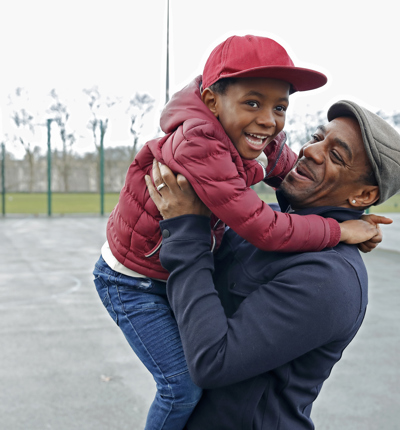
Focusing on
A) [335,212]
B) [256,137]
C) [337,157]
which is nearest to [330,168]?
[337,157]

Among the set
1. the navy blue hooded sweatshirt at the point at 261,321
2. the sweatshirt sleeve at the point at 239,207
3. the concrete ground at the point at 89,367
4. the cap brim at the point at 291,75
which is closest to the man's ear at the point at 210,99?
the cap brim at the point at 291,75

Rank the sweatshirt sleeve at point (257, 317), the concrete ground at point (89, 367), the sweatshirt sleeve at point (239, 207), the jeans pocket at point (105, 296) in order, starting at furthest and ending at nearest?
the concrete ground at point (89, 367)
the jeans pocket at point (105, 296)
the sweatshirt sleeve at point (239, 207)
the sweatshirt sleeve at point (257, 317)

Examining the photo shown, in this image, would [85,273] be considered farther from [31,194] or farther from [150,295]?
[31,194]

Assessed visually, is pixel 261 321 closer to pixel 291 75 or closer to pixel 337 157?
pixel 337 157

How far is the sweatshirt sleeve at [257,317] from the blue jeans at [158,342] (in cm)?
36

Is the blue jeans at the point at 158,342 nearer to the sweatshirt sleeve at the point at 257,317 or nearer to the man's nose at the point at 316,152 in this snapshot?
the sweatshirt sleeve at the point at 257,317

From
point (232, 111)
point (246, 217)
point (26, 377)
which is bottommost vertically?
point (26, 377)

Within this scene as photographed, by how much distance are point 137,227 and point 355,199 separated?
2.49ft

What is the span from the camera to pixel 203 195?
1.51m

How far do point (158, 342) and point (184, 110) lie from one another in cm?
80

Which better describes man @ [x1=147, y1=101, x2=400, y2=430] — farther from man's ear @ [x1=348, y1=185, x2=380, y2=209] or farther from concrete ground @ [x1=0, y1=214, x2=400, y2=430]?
concrete ground @ [x1=0, y1=214, x2=400, y2=430]

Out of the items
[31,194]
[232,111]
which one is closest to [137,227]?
[232,111]

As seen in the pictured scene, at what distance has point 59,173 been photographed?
94.6 feet

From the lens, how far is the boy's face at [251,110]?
65.5 inches
